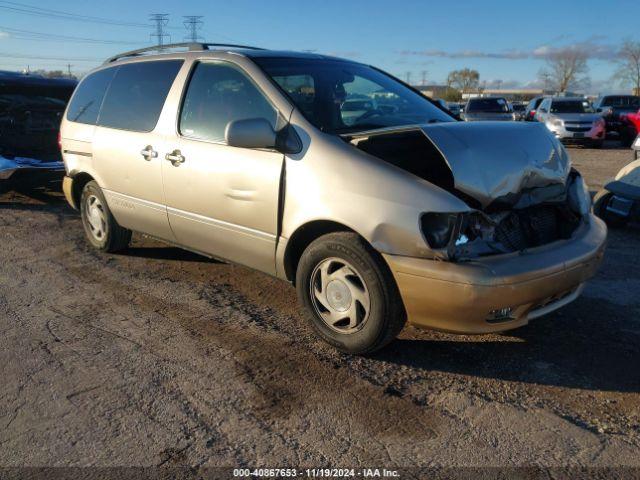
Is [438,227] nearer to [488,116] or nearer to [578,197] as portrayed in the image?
[578,197]

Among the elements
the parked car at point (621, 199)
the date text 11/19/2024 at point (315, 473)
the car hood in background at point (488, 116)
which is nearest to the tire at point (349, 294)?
the date text 11/19/2024 at point (315, 473)

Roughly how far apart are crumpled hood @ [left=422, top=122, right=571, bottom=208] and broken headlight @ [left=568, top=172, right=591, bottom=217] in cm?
19

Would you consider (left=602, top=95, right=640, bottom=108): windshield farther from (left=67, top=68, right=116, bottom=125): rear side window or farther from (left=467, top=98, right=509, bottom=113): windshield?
(left=67, top=68, right=116, bottom=125): rear side window

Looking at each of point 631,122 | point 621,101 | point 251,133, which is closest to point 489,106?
point 631,122

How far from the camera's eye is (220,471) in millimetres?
2463

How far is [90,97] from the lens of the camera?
5.61 meters

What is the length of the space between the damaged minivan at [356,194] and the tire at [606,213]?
9.55 ft

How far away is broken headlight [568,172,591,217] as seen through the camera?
3.84 meters

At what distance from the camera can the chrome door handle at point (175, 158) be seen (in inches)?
167

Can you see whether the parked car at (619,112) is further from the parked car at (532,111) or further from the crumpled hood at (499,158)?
the crumpled hood at (499,158)

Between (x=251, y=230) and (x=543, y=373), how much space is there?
2009 mm

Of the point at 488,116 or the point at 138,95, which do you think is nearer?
the point at 138,95

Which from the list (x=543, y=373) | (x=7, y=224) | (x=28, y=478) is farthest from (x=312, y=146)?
(x=7, y=224)

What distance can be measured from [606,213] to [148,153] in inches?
200
